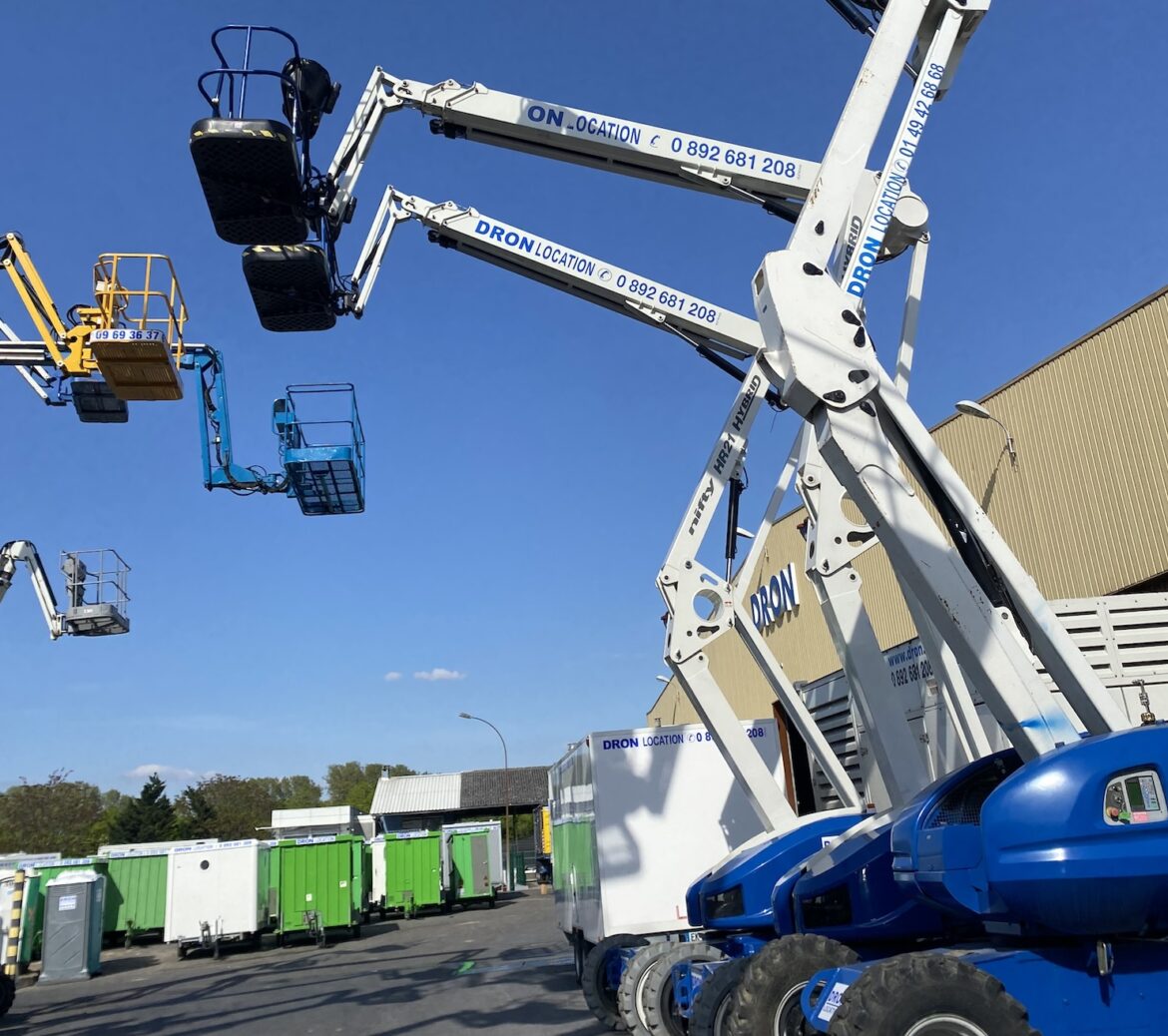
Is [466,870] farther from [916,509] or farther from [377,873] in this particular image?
[916,509]

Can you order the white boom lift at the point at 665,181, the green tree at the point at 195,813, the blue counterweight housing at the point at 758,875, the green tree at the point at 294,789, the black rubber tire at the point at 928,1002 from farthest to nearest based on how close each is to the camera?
the green tree at the point at 294,789 < the green tree at the point at 195,813 < the white boom lift at the point at 665,181 < the blue counterweight housing at the point at 758,875 < the black rubber tire at the point at 928,1002

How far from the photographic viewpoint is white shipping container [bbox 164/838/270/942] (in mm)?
23572

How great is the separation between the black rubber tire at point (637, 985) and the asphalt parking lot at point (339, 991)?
141 cm

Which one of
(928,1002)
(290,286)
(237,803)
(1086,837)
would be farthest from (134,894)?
(237,803)

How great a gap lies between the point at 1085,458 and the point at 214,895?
2088 cm

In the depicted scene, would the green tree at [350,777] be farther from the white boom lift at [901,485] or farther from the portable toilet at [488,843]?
the white boom lift at [901,485]

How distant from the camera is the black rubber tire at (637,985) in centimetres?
917

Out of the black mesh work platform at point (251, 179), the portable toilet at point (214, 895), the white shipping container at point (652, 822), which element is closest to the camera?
the black mesh work platform at point (251, 179)

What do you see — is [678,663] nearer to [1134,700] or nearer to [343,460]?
[1134,700]

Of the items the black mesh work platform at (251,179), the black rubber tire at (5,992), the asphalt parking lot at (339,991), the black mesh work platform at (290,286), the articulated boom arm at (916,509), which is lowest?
the asphalt parking lot at (339,991)

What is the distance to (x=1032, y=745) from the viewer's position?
5.86 meters

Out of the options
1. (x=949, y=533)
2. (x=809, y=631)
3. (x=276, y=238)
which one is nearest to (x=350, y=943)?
(x=809, y=631)

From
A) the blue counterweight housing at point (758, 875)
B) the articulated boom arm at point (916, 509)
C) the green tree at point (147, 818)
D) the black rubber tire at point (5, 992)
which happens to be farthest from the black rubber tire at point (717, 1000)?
the green tree at point (147, 818)

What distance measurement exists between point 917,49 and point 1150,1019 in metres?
8.12
